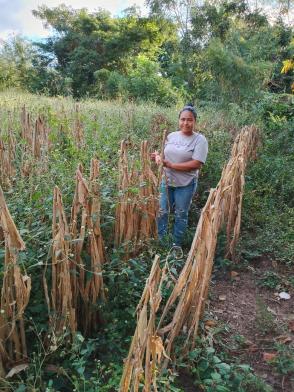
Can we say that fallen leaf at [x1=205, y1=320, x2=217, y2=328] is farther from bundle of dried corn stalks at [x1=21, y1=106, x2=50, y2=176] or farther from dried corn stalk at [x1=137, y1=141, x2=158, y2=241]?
bundle of dried corn stalks at [x1=21, y1=106, x2=50, y2=176]

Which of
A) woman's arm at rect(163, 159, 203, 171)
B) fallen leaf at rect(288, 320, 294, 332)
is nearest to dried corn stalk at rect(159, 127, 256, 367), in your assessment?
fallen leaf at rect(288, 320, 294, 332)

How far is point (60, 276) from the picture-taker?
1.69m

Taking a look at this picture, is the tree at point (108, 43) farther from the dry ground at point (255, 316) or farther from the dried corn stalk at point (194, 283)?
the dried corn stalk at point (194, 283)

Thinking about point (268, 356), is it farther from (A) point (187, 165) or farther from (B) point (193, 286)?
(A) point (187, 165)

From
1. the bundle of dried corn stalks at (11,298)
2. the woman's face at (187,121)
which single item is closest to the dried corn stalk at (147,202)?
the woman's face at (187,121)

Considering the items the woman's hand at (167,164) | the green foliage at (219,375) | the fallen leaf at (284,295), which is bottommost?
the fallen leaf at (284,295)

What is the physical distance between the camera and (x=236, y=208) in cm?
338

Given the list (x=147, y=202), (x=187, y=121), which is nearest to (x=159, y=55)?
(x=187, y=121)

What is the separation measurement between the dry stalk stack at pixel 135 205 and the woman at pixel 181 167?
44 cm

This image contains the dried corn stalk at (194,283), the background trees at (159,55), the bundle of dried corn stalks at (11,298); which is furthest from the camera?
the background trees at (159,55)

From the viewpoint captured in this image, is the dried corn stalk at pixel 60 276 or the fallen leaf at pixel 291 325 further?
the fallen leaf at pixel 291 325

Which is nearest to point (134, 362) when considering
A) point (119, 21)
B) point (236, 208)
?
point (236, 208)

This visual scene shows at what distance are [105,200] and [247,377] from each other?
119 centimetres

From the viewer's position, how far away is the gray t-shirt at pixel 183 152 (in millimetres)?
3037
